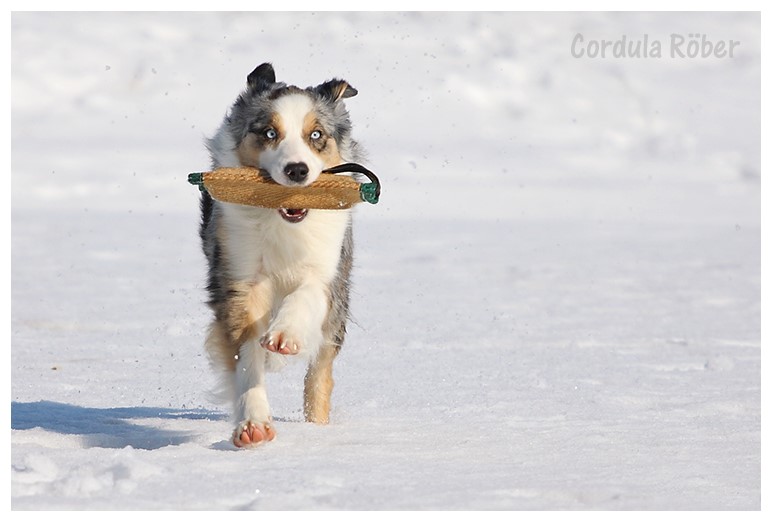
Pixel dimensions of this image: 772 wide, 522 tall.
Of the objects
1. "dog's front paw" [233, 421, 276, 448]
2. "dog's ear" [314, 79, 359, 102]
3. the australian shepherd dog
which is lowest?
"dog's front paw" [233, 421, 276, 448]

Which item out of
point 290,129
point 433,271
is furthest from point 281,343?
point 433,271

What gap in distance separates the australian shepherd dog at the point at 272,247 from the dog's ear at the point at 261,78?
9cm

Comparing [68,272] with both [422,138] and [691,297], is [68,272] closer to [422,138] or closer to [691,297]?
[691,297]

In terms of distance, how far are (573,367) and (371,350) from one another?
1336mm

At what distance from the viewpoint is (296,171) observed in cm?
492

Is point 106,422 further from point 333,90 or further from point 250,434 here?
point 333,90

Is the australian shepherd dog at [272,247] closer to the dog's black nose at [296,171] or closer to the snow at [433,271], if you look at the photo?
the dog's black nose at [296,171]

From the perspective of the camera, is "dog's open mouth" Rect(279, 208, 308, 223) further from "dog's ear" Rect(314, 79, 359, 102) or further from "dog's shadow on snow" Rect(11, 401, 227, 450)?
"dog's shadow on snow" Rect(11, 401, 227, 450)

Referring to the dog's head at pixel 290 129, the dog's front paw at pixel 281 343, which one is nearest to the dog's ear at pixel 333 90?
the dog's head at pixel 290 129

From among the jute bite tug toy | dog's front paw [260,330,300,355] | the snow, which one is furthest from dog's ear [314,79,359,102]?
the snow

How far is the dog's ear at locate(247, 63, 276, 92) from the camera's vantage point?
5730 mm

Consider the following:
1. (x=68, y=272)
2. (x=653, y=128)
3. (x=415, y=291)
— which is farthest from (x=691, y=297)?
(x=653, y=128)

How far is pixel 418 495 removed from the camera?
3.78 m

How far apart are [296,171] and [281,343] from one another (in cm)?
72
